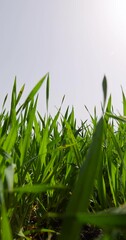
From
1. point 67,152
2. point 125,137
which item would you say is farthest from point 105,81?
point 125,137

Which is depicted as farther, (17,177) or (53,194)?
(53,194)

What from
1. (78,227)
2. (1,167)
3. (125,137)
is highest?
(125,137)

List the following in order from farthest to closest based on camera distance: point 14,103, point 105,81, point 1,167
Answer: point 14,103 < point 1,167 < point 105,81

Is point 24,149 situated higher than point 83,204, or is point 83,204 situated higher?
point 24,149

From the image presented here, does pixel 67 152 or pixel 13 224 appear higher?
pixel 67 152

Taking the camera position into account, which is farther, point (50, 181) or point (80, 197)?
point (50, 181)

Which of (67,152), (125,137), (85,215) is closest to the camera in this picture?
(85,215)

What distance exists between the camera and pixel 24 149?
0.68 metres

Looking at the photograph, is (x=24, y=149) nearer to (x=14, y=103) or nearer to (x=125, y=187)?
(x=14, y=103)

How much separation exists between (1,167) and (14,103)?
0.61 ft

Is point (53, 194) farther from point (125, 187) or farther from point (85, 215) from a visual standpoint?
point (85, 215)

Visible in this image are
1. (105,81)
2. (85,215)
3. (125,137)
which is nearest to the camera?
(85,215)

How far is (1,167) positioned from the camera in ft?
1.99

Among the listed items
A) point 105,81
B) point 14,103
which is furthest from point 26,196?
point 105,81
